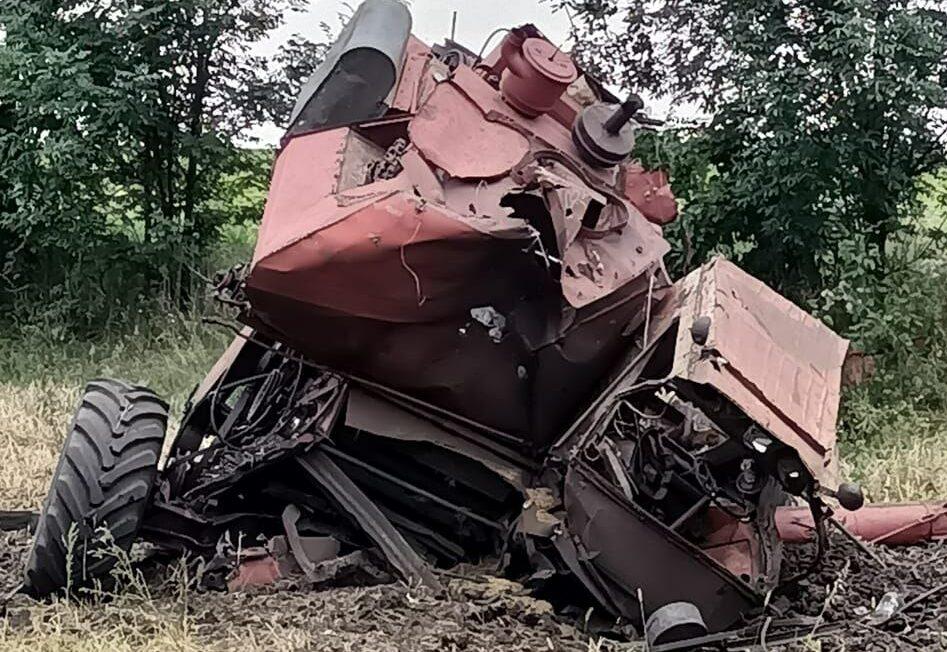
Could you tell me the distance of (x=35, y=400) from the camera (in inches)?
428

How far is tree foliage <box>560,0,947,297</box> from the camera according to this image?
10.2 meters

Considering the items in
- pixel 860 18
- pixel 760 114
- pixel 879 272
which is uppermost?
pixel 860 18

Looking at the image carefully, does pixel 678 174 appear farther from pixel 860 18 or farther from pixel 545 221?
pixel 545 221

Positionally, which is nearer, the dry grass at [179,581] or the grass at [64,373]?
the dry grass at [179,581]

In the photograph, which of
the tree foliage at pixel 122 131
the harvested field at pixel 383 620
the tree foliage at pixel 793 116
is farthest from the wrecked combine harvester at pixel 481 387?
the tree foliage at pixel 122 131

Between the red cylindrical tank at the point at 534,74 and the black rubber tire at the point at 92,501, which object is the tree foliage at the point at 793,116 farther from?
the black rubber tire at the point at 92,501

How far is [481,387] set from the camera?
5609mm

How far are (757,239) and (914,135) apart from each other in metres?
1.64

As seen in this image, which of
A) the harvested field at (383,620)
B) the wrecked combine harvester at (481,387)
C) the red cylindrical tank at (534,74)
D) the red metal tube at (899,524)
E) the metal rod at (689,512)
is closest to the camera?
the harvested field at (383,620)

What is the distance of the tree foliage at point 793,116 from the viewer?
33.4 feet

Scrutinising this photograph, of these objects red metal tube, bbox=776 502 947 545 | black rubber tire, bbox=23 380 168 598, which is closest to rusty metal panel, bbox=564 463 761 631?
red metal tube, bbox=776 502 947 545

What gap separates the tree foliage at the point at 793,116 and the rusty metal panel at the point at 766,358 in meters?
4.34

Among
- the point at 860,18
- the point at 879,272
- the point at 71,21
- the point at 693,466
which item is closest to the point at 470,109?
the point at 693,466

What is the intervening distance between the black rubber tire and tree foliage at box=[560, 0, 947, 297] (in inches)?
208
